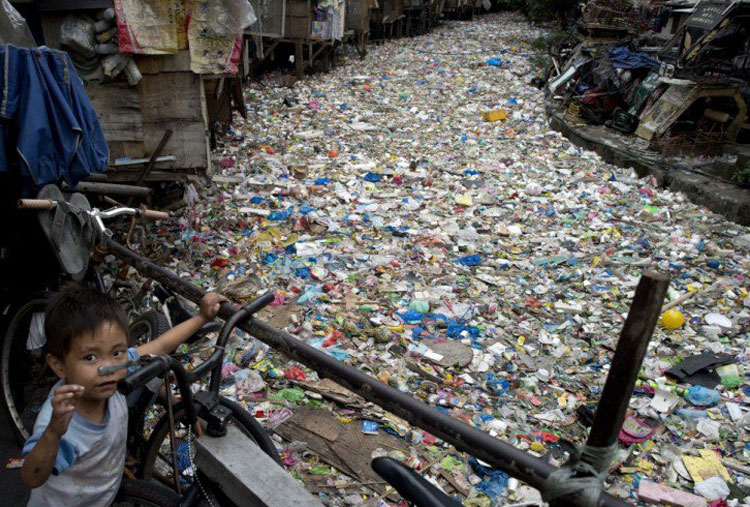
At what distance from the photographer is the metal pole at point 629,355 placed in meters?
1.04

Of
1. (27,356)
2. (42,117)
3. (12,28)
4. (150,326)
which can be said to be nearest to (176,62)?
(12,28)

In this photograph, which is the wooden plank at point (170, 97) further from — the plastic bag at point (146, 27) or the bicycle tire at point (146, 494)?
the bicycle tire at point (146, 494)

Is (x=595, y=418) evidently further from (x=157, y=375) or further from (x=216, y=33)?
→ (x=216, y=33)

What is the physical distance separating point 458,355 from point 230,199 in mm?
3870

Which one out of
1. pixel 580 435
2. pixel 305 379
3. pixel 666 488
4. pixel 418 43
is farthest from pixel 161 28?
pixel 418 43

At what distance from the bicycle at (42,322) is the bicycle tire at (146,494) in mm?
843

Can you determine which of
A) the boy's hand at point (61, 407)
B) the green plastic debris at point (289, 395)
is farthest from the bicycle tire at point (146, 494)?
the green plastic debris at point (289, 395)

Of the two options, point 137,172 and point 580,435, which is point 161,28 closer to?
point 137,172

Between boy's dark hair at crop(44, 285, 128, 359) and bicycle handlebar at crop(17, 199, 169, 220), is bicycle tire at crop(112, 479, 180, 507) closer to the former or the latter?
boy's dark hair at crop(44, 285, 128, 359)

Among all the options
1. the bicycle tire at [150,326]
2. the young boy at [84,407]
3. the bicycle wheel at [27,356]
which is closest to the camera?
the young boy at [84,407]

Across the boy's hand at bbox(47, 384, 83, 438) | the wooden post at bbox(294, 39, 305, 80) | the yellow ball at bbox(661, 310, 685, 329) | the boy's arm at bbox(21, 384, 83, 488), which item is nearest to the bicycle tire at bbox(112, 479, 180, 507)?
the boy's arm at bbox(21, 384, 83, 488)

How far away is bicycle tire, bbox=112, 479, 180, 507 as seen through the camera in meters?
1.83

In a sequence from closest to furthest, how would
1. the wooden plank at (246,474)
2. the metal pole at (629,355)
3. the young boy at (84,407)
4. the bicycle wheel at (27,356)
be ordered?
the metal pole at (629,355), the young boy at (84,407), the wooden plank at (246,474), the bicycle wheel at (27,356)

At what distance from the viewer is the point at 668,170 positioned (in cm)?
791
